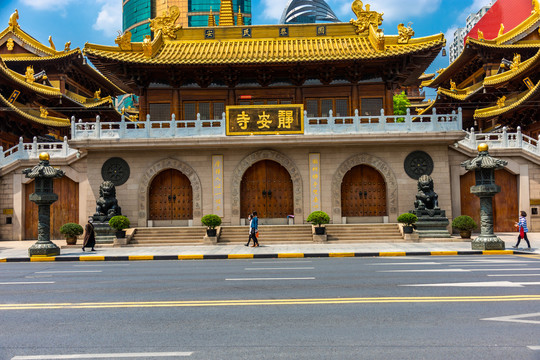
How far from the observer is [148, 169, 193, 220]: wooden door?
22.7m

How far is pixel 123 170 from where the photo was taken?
22.3m

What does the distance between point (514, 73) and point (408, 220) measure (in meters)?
15.4

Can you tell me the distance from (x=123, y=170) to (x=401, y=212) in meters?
13.5

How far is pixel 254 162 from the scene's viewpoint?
2227cm

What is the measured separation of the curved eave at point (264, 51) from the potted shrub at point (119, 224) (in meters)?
7.73

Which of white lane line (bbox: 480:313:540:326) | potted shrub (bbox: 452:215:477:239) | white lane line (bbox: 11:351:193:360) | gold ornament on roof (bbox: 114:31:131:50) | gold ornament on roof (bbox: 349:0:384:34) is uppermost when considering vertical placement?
gold ornament on roof (bbox: 349:0:384:34)

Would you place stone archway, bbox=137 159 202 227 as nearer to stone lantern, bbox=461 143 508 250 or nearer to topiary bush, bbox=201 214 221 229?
topiary bush, bbox=201 214 221 229

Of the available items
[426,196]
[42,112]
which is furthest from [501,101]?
[42,112]

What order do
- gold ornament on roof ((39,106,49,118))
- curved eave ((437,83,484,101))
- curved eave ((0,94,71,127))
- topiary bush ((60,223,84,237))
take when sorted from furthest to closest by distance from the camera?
curved eave ((437,83,484,101)), gold ornament on roof ((39,106,49,118)), curved eave ((0,94,71,127)), topiary bush ((60,223,84,237))

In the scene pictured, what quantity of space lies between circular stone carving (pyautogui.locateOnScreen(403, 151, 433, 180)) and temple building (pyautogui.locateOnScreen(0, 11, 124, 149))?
22899 millimetres

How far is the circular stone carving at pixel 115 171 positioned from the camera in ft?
73.0

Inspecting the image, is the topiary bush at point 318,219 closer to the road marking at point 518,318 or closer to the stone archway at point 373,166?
the stone archway at point 373,166

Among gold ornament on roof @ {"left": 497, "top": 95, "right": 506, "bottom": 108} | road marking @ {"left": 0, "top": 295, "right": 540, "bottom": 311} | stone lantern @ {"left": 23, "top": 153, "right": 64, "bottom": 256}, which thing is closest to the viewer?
Result: road marking @ {"left": 0, "top": 295, "right": 540, "bottom": 311}

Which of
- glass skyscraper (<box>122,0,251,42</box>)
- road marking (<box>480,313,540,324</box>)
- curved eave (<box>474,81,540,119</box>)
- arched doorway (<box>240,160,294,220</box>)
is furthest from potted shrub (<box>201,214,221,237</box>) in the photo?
glass skyscraper (<box>122,0,251,42</box>)
